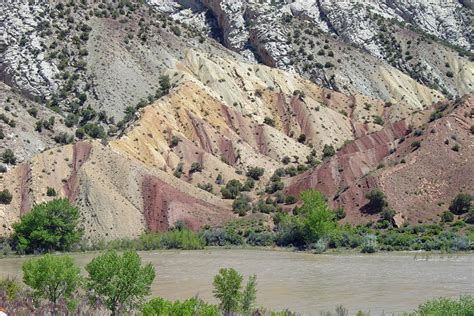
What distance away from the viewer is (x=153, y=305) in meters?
22.7

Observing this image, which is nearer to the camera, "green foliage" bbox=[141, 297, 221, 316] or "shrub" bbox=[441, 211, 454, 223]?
"green foliage" bbox=[141, 297, 221, 316]

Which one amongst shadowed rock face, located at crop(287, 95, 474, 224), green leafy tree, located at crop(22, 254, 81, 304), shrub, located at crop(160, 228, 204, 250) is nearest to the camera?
green leafy tree, located at crop(22, 254, 81, 304)

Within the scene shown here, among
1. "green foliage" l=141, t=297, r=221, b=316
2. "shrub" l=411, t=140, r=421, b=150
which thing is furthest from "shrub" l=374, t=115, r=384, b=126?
"green foliage" l=141, t=297, r=221, b=316

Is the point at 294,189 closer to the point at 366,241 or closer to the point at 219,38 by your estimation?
the point at 366,241

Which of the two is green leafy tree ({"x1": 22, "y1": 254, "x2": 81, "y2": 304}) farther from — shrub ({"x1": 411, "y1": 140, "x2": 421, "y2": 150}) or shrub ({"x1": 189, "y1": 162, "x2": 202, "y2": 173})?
shrub ({"x1": 411, "y1": 140, "x2": 421, "y2": 150})

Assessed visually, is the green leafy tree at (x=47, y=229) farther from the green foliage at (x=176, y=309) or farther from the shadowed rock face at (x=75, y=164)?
the green foliage at (x=176, y=309)

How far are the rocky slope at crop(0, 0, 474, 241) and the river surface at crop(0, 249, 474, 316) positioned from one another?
1287 centimetres

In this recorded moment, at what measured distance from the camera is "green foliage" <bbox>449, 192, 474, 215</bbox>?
227ft

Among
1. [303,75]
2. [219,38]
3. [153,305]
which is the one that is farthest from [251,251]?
[219,38]

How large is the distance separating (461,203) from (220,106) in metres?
42.6

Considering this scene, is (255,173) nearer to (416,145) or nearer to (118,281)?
(416,145)

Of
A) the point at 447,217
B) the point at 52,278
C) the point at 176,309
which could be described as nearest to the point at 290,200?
the point at 447,217

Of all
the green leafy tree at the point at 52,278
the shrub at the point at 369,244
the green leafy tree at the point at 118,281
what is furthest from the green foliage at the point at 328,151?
the green leafy tree at the point at 118,281

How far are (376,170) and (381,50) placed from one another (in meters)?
59.6
